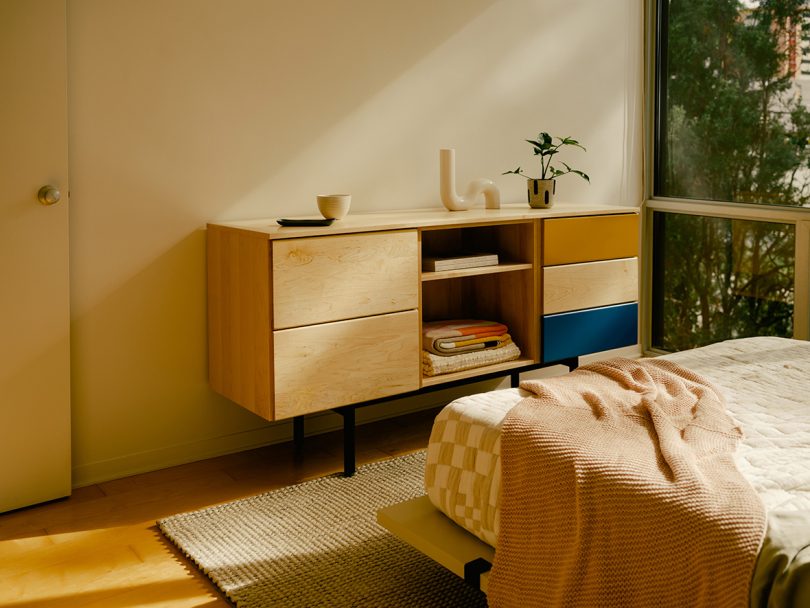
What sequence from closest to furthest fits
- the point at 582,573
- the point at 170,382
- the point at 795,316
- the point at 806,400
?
the point at 582,573 → the point at 806,400 → the point at 170,382 → the point at 795,316

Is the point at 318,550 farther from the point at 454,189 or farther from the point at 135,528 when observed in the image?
the point at 454,189

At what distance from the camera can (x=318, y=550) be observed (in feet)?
8.14

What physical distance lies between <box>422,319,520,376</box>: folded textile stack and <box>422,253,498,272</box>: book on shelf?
24 centimetres

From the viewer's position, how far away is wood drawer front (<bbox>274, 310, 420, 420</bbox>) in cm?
281

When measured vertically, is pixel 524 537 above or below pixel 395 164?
below

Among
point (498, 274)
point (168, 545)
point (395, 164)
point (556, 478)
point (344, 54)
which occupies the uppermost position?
point (344, 54)

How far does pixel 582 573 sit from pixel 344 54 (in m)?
2.23

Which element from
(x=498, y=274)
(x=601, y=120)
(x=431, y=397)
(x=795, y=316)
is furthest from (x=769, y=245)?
(x=431, y=397)

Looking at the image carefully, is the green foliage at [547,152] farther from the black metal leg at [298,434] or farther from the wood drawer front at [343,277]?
the black metal leg at [298,434]

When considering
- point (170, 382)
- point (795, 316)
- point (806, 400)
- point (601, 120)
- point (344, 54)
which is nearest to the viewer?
point (806, 400)

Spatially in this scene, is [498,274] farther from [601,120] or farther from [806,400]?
[806,400]

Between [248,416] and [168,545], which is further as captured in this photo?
[248,416]

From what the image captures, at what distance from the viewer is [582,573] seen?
166 cm

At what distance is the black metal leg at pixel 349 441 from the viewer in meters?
2.99
